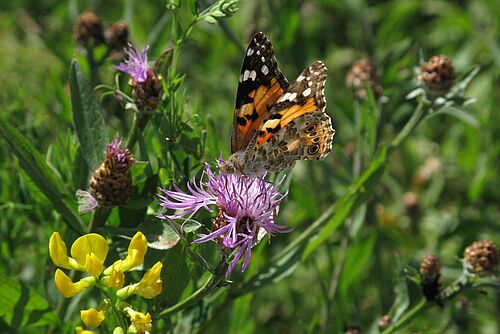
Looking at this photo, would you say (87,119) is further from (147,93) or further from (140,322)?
(140,322)

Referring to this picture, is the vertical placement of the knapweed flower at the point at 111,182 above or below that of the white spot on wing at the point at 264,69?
below

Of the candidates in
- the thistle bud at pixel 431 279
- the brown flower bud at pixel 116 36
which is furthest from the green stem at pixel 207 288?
the brown flower bud at pixel 116 36

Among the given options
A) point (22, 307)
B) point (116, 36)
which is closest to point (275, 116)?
point (22, 307)

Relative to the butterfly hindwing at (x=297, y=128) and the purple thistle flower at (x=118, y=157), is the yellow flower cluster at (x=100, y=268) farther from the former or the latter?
the butterfly hindwing at (x=297, y=128)

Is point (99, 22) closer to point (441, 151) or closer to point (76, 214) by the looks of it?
point (76, 214)

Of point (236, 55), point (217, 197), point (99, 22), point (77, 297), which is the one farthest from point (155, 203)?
point (236, 55)

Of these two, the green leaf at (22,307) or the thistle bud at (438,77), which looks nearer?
the green leaf at (22,307)

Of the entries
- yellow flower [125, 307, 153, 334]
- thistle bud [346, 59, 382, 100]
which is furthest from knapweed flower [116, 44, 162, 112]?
thistle bud [346, 59, 382, 100]

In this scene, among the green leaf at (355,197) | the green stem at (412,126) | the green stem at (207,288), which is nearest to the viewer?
the green stem at (207,288)

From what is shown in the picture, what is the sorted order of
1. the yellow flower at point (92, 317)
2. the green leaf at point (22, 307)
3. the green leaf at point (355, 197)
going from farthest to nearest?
the green leaf at point (355, 197)
the green leaf at point (22, 307)
the yellow flower at point (92, 317)
